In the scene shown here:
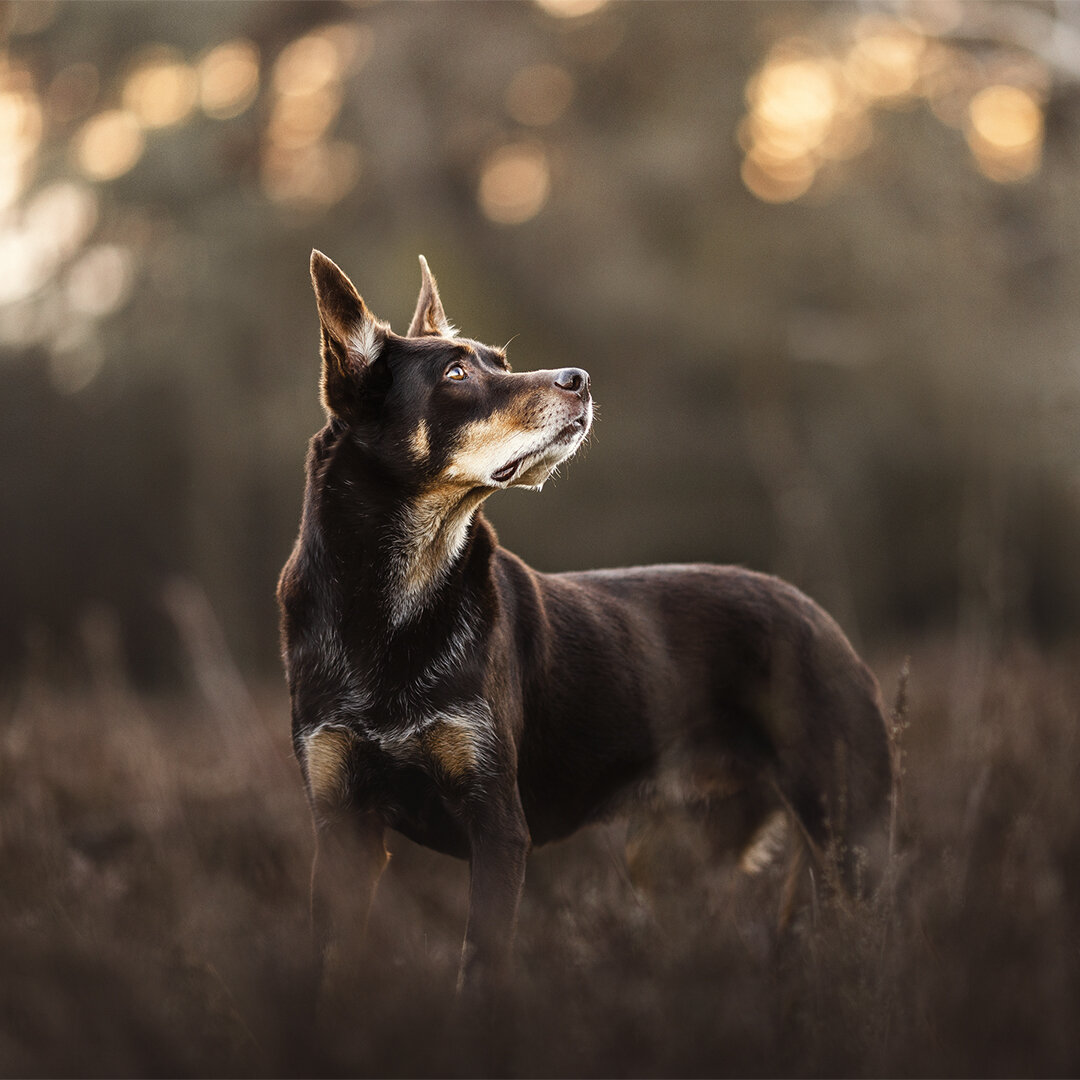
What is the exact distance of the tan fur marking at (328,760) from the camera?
10.9ft

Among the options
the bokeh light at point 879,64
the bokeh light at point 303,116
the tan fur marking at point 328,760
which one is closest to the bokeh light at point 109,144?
the bokeh light at point 303,116

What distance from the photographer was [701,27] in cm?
1300

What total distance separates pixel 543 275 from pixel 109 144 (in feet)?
16.1

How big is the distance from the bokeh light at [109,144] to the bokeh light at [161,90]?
0.54ft

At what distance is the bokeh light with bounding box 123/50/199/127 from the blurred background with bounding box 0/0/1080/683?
3cm

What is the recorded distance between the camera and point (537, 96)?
12891mm

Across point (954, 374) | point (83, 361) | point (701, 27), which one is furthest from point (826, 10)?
point (83, 361)

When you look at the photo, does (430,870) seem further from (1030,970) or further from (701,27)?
(701,27)

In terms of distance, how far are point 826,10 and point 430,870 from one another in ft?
36.1

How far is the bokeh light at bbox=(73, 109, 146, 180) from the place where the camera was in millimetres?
11641

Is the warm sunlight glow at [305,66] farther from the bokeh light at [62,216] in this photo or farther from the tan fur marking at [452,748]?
the tan fur marking at [452,748]

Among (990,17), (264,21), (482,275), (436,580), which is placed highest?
(264,21)

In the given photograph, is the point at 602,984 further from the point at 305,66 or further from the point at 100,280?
the point at 305,66

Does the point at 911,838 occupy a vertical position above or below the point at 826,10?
below
